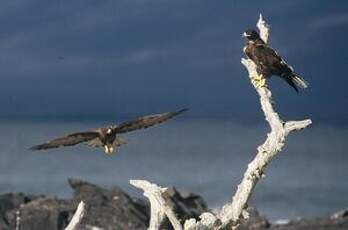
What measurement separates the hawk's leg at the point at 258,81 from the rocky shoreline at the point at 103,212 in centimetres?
1219

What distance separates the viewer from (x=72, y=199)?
24.2m

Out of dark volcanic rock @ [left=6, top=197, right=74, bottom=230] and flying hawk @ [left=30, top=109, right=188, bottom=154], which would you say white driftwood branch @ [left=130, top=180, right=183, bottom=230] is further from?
dark volcanic rock @ [left=6, top=197, right=74, bottom=230]

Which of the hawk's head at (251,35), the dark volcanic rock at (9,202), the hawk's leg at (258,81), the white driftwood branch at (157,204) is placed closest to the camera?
the white driftwood branch at (157,204)

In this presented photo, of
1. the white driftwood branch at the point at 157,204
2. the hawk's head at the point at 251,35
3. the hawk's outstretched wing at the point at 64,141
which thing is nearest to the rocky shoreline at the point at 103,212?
the hawk's head at the point at 251,35

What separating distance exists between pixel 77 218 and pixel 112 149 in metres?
1.00

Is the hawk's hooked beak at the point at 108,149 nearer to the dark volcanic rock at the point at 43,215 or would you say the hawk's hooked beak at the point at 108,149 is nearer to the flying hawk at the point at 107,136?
the flying hawk at the point at 107,136

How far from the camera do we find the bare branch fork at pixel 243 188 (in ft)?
28.7

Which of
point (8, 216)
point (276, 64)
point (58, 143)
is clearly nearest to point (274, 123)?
point (276, 64)

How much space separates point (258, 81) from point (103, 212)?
45.3ft

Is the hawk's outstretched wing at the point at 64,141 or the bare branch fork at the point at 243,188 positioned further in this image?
the hawk's outstretched wing at the point at 64,141

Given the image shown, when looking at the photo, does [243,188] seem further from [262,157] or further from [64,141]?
[64,141]

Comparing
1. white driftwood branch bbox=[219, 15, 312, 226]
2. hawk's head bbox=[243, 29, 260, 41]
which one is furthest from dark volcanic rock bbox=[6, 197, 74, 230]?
white driftwood branch bbox=[219, 15, 312, 226]

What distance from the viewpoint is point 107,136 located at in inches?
368

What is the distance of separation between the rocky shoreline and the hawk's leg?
1219cm
